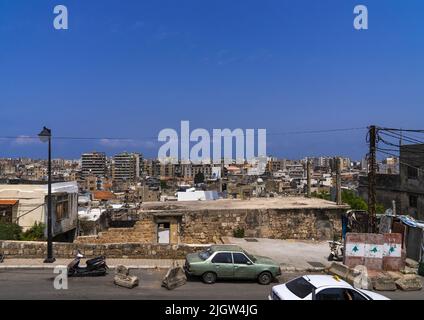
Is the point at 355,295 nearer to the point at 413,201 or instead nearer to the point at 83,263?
the point at 83,263

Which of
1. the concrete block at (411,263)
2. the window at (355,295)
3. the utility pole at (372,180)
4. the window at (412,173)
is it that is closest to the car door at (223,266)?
the window at (355,295)

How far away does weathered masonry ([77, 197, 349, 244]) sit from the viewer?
25.0 meters

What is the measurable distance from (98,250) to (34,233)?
18.9ft

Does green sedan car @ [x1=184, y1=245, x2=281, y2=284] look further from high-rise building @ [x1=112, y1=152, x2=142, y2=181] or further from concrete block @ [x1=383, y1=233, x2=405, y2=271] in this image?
high-rise building @ [x1=112, y1=152, x2=142, y2=181]

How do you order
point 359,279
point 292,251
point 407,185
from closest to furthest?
point 359,279 → point 292,251 → point 407,185

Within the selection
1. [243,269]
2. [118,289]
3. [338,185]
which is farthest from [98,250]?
[338,185]

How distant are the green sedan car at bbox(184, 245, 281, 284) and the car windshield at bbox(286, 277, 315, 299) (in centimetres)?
411

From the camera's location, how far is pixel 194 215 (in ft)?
83.3

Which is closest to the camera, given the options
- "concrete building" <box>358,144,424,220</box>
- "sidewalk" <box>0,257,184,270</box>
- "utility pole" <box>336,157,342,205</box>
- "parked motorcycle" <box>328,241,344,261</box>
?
"sidewalk" <box>0,257,184,270</box>

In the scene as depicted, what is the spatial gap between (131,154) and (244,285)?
556ft

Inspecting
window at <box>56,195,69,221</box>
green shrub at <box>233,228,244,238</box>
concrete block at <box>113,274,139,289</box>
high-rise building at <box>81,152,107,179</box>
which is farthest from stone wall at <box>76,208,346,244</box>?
high-rise building at <box>81,152,107,179</box>

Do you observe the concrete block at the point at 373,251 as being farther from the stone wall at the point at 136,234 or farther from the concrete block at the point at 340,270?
the stone wall at the point at 136,234

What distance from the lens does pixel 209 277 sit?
15.7m
